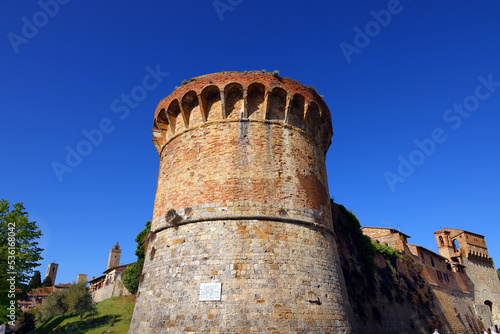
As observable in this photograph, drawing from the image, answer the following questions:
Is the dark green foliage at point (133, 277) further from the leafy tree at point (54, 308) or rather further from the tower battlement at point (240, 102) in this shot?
the leafy tree at point (54, 308)

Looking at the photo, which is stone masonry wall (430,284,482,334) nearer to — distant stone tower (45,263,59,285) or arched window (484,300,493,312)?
arched window (484,300,493,312)

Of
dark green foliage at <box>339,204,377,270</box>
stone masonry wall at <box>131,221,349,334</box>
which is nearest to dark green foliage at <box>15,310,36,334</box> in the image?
stone masonry wall at <box>131,221,349,334</box>

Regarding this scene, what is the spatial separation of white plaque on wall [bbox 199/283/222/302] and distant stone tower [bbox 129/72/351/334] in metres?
0.03

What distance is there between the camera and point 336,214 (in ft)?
57.5

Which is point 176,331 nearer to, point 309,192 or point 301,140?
point 309,192

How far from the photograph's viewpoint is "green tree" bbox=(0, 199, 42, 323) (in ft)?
48.1

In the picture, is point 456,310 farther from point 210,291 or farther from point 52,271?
point 52,271

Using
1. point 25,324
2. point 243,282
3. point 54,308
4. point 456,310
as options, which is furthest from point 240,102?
point 25,324

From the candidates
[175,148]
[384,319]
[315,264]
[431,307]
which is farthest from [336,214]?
[431,307]

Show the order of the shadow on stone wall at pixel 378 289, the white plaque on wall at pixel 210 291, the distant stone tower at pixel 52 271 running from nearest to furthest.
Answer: the white plaque on wall at pixel 210 291 → the shadow on stone wall at pixel 378 289 → the distant stone tower at pixel 52 271

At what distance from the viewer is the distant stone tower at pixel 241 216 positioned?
864cm

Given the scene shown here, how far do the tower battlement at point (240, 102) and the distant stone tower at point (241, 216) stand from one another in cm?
4

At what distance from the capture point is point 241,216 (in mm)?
9727

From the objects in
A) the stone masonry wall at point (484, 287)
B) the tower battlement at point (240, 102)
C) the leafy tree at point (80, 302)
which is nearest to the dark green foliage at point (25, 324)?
the leafy tree at point (80, 302)
